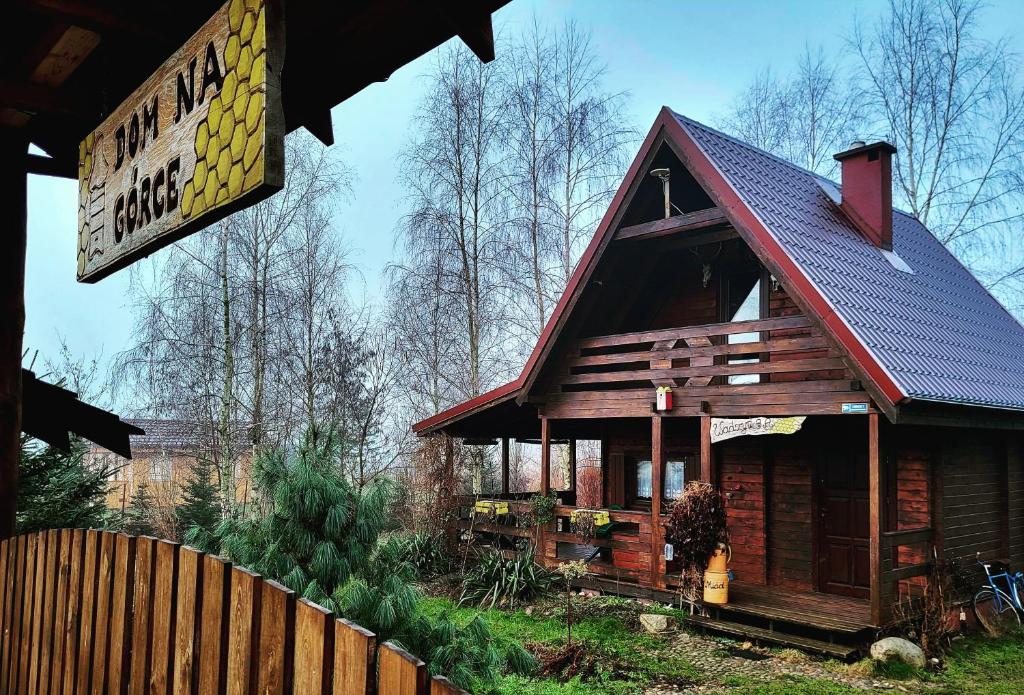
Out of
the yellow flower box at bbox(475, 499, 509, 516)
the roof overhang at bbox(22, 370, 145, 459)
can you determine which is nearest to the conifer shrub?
the roof overhang at bbox(22, 370, 145, 459)

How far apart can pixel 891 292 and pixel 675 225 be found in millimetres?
3227

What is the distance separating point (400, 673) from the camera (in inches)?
66.6

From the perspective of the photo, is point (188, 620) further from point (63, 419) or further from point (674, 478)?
point (674, 478)

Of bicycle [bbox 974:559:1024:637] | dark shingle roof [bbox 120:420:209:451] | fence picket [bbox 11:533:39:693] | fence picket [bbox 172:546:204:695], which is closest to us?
fence picket [bbox 172:546:204:695]

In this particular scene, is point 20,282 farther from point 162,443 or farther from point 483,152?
point 162,443

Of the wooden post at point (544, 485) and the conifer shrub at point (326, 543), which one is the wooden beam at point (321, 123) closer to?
the conifer shrub at point (326, 543)

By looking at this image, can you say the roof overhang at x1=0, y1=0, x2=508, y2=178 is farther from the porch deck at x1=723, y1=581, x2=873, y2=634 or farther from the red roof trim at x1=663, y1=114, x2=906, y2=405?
the porch deck at x1=723, y1=581, x2=873, y2=634

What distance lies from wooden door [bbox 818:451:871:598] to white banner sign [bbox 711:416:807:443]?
1809 mm

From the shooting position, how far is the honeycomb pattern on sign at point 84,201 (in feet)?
10.4

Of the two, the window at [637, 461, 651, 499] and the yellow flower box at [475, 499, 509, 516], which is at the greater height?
the window at [637, 461, 651, 499]

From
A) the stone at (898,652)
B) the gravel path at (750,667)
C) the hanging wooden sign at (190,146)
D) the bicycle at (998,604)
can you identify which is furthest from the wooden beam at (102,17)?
the bicycle at (998,604)

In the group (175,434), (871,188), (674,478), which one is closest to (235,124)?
(674,478)

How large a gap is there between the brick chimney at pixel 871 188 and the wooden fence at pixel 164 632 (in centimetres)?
1225

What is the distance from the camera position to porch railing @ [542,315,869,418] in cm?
963
